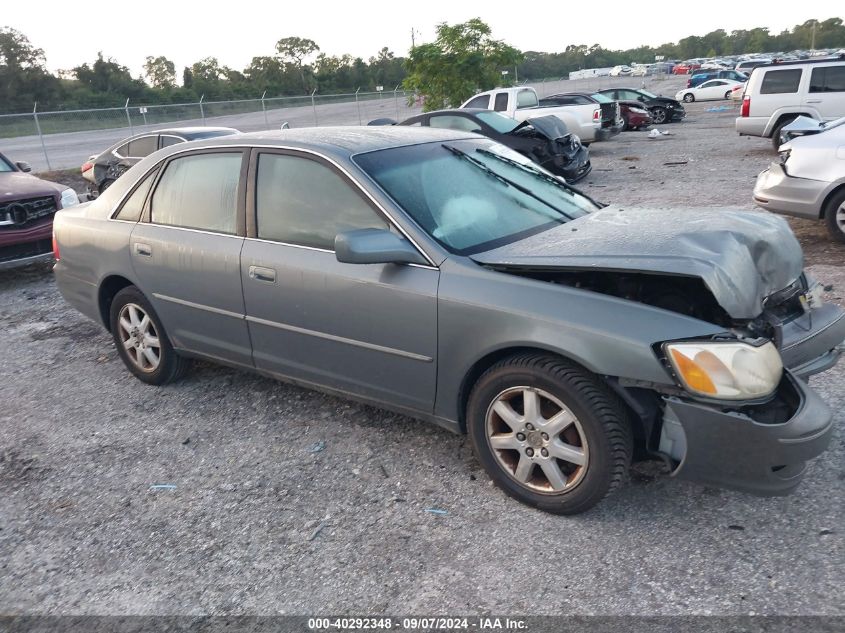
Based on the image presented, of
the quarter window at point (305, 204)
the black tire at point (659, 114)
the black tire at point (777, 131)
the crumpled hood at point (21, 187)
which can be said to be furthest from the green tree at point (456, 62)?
the quarter window at point (305, 204)

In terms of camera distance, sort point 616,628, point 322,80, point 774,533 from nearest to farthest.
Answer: point 616,628, point 774,533, point 322,80

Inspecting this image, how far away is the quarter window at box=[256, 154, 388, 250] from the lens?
3.60 meters

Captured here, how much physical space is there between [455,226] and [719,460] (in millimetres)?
1597

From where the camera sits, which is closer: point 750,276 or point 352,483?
point 750,276

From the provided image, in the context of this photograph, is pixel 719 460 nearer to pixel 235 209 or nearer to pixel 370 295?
pixel 370 295

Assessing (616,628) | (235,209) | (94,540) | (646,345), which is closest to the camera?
(616,628)

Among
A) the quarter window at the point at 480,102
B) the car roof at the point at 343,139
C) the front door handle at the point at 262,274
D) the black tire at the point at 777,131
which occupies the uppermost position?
the car roof at the point at 343,139

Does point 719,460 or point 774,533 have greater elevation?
point 719,460

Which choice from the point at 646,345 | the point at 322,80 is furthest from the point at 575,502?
the point at 322,80

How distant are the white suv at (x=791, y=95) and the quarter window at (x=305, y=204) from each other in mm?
13634

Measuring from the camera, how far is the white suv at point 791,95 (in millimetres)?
14695

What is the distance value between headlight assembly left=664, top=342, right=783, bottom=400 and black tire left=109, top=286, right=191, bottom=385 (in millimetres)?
3273

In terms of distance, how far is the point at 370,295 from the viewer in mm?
3432

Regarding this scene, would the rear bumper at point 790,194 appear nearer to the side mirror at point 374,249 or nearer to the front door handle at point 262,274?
the side mirror at point 374,249
